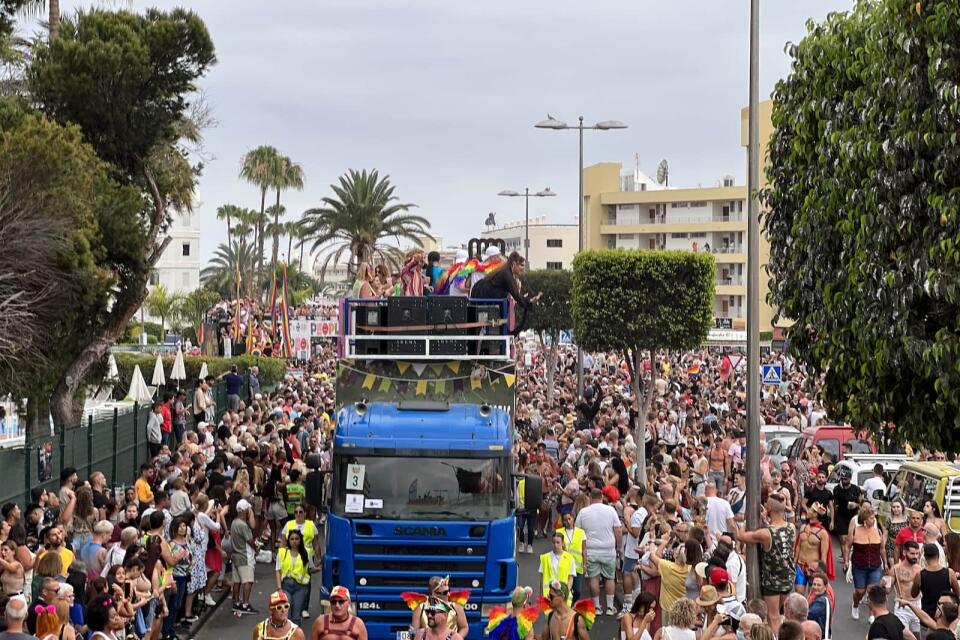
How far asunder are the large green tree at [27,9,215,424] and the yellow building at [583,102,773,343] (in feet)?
213

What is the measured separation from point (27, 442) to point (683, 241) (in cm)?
8435

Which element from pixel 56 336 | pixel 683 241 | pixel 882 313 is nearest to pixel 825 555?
pixel 882 313

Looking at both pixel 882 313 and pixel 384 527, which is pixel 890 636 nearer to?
pixel 882 313

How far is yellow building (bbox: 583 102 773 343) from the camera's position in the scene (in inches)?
3824

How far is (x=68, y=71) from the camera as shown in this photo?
2850 cm

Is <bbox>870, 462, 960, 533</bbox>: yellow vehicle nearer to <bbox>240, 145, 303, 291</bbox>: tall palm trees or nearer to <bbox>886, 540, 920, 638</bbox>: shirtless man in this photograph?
<bbox>886, 540, 920, 638</bbox>: shirtless man

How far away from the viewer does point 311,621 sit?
659 inches

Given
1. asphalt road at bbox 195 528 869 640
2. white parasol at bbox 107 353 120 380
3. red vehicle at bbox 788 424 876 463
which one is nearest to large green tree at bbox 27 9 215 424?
white parasol at bbox 107 353 120 380

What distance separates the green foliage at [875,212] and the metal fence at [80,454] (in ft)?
35.6

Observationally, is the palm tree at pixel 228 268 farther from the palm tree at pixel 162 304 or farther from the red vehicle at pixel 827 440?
the red vehicle at pixel 827 440

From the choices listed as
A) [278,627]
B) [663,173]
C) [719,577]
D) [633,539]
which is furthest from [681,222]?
[278,627]

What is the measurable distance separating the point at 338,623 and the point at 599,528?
18.9 feet

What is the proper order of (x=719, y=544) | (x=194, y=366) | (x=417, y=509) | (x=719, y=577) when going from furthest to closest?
(x=194, y=366) → (x=719, y=544) → (x=417, y=509) → (x=719, y=577)

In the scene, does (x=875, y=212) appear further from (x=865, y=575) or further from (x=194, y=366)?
(x=194, y=366)
